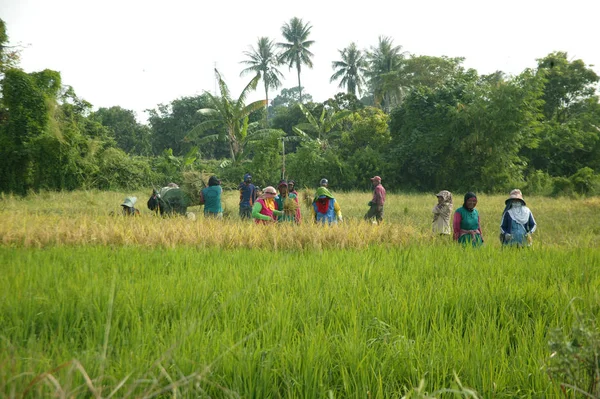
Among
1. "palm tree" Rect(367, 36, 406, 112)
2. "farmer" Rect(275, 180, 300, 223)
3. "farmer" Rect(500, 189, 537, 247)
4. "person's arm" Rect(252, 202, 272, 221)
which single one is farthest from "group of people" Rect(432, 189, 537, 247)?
"palm tree" Rect(367, 36, 406, 112)

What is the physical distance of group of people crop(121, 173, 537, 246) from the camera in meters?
5.36

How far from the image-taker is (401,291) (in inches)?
125

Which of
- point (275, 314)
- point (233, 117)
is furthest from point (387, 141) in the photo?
point (275, 314)

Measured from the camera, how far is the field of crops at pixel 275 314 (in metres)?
1.84

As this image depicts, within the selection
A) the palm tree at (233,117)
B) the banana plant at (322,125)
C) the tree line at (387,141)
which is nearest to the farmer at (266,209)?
the tree line at (387,141)

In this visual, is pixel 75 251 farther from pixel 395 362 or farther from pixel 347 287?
pixel 395 362

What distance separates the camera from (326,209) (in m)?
7.00

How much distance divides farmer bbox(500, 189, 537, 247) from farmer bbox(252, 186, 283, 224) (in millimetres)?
3211

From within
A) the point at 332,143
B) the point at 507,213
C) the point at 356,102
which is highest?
the point at 356,102

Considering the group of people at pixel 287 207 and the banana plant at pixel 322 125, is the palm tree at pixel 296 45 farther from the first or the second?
the group of people at pixel 287 207

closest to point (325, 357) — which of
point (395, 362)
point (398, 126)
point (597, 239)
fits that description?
point (395, 362)

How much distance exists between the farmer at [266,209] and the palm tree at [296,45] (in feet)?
116

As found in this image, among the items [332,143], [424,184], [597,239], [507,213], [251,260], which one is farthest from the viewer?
[332,143]

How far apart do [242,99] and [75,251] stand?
17.3m
